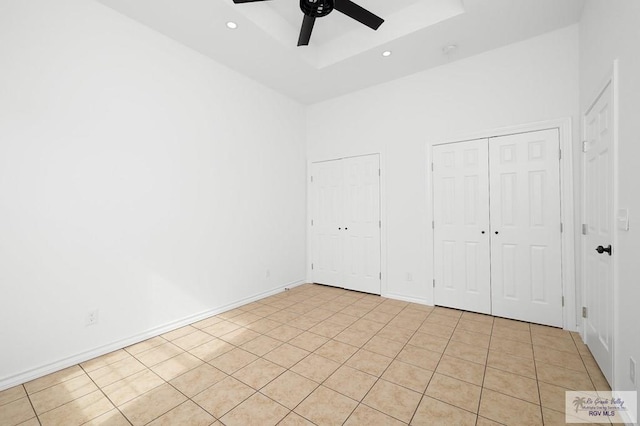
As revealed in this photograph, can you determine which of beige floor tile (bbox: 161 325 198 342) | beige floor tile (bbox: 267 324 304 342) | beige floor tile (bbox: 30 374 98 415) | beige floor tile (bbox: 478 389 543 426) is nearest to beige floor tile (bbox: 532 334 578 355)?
beige floor tile (bbox: 478 389 543 426)

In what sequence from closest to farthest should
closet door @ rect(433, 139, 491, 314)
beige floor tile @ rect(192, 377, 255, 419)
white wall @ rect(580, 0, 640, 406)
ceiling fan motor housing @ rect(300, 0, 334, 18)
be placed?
white wall @ rect(580, 0, 640, 406), beige floor tile @ rect(192, 377, 255, 419), ceiling fan motor housing @ rect(300, 0, 334, 18), closet door @ rect(433, 139, 491, 314)

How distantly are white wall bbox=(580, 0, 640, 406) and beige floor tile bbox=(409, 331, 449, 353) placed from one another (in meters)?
1.10

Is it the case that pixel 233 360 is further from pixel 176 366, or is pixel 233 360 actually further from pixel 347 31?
pixel 347 31

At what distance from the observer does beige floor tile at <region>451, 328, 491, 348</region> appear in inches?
99.0

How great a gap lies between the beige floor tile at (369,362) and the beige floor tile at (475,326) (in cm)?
110

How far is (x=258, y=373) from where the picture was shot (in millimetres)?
2086

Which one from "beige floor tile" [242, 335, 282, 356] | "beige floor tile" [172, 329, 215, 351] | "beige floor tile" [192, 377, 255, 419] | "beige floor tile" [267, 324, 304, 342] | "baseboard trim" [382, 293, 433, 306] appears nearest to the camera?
"beige floor tile" [192, 377, 255, 419]

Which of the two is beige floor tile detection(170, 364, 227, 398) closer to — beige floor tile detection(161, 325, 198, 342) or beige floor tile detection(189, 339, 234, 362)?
beige floor tile detection(189, 339, 234, 362)

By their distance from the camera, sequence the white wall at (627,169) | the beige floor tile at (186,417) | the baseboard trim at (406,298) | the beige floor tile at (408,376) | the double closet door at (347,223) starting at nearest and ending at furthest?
the white wall at (627,169), the beige floor tile at (186,417), the beige floor tile at (408,376), the baseboard trim at (406,298), the double closet door at (347,223)

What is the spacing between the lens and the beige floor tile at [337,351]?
2303mm

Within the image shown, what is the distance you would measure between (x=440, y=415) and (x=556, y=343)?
5.49 ft

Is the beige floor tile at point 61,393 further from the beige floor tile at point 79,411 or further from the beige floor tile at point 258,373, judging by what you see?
the beige floor tile at point 258,373

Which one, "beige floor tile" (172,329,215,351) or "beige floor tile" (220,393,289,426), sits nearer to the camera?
"beige floor tile" (220,393,289,426)

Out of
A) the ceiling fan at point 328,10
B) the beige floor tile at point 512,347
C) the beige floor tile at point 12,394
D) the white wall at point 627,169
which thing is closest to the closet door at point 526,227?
the beige floor tile at point 512,347
